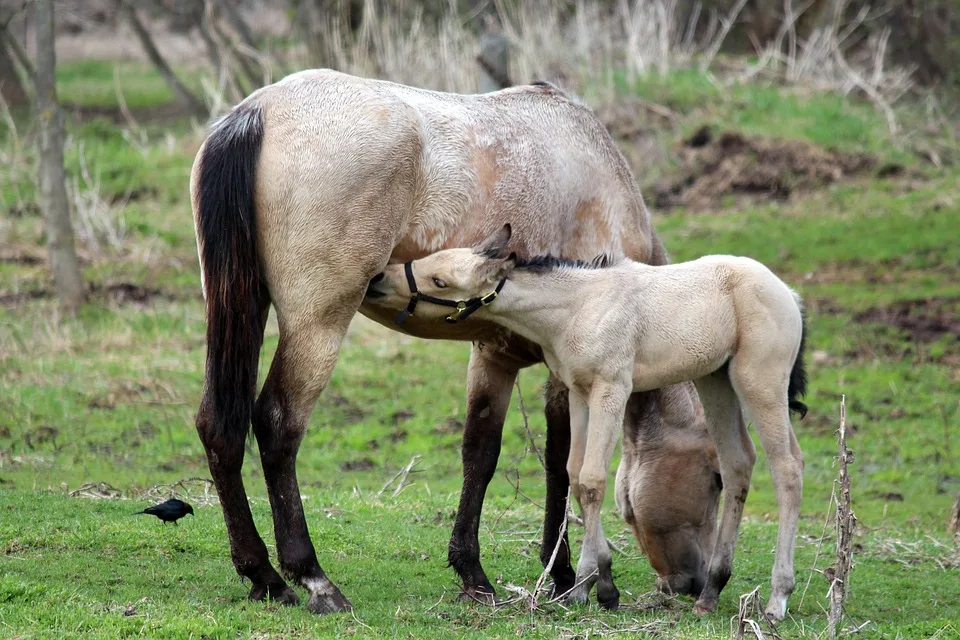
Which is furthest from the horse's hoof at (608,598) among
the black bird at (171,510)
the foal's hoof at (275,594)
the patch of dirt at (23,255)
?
the patch of dirt at (23,255)

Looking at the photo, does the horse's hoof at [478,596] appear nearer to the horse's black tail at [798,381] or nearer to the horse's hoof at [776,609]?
the horse's hoof at [776,609]

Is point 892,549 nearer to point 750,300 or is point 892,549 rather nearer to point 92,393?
point 750,300

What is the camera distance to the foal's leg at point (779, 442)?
5.98m

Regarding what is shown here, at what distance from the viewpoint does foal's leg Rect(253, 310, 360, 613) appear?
5406mm

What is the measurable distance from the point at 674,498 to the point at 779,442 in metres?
0.70

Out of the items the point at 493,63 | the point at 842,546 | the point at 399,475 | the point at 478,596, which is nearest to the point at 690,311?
the point at 842,546

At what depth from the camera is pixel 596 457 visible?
18.6 feet

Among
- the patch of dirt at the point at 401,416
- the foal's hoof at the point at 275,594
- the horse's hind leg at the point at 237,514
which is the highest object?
the horse's hind leg at the point at 237,514

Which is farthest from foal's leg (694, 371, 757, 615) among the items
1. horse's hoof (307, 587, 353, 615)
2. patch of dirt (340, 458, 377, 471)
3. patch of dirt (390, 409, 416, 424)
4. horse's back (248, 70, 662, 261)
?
patch of dirt (390, 409, 416, 424)

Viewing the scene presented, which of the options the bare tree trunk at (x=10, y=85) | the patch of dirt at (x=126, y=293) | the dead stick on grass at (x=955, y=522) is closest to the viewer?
the dead stick on grass at (x=955, y=522)

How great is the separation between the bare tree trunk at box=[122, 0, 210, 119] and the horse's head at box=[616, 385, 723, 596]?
60.2 feet

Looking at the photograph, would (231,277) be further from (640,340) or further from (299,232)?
(640,340)

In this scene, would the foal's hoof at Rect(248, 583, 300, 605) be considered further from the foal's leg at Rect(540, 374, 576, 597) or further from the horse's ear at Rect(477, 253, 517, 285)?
the horse's ear at Rect(477, 253, 517, 285)

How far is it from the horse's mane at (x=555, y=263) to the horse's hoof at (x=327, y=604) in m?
1.77
